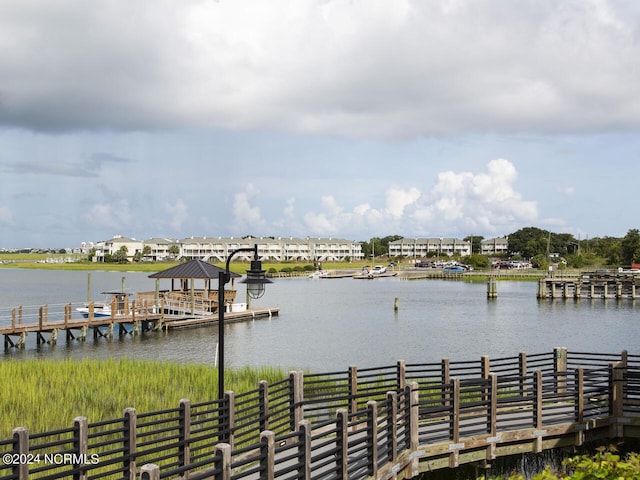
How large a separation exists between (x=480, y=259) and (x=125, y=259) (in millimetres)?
101369

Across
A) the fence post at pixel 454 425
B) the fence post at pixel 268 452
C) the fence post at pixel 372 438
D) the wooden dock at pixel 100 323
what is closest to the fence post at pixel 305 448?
the fence post at pixel 268 452

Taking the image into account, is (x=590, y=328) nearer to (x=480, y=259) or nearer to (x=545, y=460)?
(x=545, y=460)

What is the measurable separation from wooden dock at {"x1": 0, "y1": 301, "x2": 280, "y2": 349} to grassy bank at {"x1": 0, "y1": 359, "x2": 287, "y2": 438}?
15933 mm

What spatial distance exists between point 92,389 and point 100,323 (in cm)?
2364

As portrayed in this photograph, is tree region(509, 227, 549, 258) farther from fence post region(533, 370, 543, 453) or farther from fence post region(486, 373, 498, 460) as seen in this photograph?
fence post region(486, 373, 498, 460)

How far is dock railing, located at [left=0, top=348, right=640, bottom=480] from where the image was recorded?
8797 mm

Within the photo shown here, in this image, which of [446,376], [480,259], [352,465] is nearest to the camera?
[352,465]

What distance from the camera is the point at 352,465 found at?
35.2 feet

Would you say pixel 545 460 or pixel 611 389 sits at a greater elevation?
pixel 611 389

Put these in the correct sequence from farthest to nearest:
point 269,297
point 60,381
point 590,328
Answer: point 269,297 → point 590,328 → point 60,381

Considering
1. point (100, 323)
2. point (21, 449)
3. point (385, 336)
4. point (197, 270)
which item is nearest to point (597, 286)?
point (385, 336)

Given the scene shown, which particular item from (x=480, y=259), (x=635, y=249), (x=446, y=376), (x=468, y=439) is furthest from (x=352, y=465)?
(x=480, y=259)

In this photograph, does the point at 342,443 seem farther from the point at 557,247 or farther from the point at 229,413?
the point at 557,247

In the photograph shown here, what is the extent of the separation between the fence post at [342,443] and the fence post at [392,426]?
1391 mm
